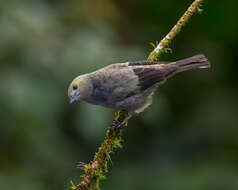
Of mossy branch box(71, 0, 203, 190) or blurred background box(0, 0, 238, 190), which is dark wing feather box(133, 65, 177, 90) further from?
blurred background box(0, 0, 238, 190)

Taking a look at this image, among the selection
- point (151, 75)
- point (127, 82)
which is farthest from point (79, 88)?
Answer: point (151, 75)

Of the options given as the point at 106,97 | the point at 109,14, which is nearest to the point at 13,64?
the point at 106,97

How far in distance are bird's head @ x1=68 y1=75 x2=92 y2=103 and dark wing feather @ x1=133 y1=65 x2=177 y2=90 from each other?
21.1 inches

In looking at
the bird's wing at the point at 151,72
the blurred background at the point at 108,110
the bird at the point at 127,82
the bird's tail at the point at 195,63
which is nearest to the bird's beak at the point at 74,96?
the bird at the point at 127,82

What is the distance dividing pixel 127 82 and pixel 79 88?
54 cm

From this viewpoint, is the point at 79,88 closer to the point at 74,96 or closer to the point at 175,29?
the point at 74,96

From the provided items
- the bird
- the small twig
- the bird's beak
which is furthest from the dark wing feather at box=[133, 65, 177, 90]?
the bird's beak

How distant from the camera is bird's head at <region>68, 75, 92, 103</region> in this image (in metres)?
4.73

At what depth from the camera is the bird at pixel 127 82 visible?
190 inches

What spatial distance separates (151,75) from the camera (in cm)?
491

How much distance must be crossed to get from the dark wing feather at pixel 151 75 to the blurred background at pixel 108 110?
0.56 metres

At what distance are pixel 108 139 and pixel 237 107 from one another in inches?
117

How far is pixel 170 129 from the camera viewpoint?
6.39 meters

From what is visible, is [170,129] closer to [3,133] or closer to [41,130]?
[41,130]
